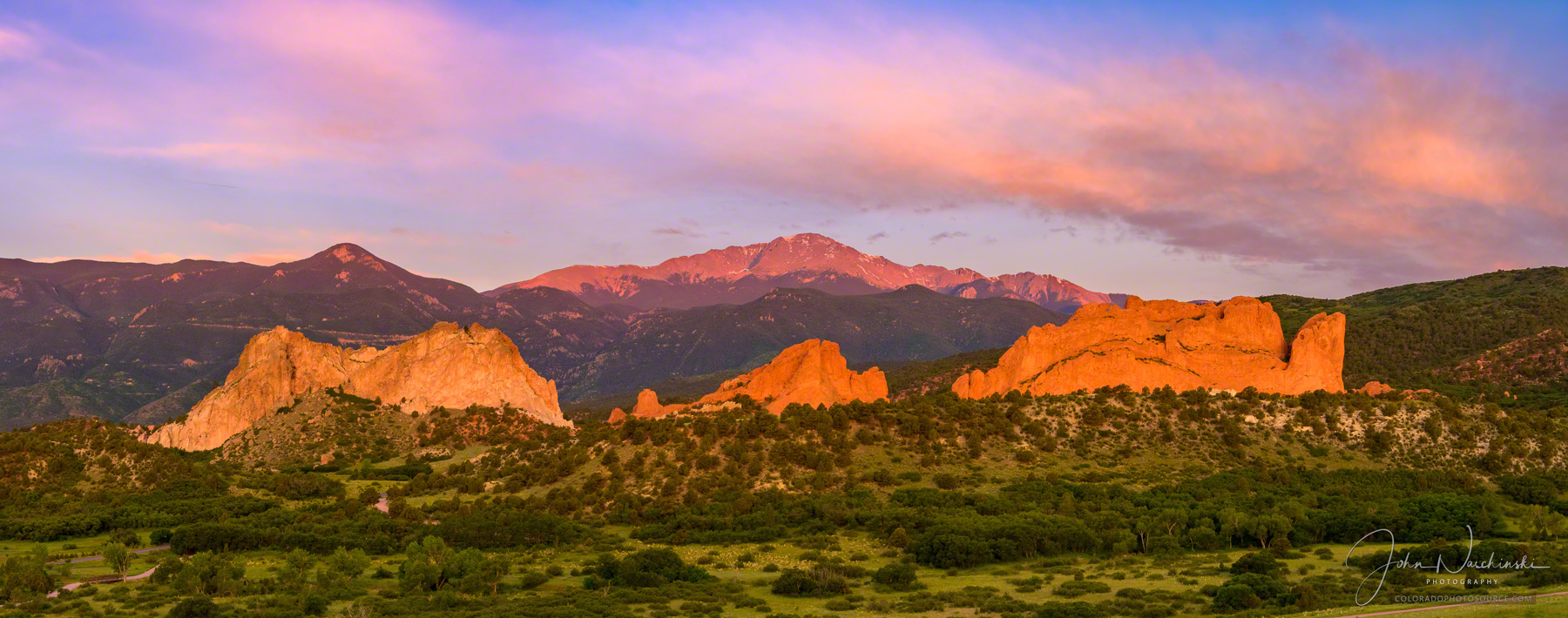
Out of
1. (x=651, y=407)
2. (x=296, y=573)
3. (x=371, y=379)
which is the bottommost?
(x=296, y=573)

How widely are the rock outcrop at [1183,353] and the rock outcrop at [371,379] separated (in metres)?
67.6

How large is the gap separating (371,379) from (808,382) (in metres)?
63.5

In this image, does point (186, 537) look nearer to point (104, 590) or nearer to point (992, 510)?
point (104, 590)

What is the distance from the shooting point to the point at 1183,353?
113312mm

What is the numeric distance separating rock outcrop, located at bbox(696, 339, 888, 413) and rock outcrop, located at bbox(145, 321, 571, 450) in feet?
101

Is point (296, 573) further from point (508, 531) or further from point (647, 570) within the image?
point (647, 570)

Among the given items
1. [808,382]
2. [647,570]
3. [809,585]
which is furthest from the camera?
[808,382]

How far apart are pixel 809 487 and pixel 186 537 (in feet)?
158

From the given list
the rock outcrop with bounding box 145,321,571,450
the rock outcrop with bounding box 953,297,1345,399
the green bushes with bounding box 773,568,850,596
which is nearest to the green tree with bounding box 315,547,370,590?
the green bushes with bounding box 773,568,850,596

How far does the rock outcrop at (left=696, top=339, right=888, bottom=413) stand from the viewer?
388ft

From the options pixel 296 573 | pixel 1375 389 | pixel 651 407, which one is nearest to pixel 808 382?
pixel 651 407

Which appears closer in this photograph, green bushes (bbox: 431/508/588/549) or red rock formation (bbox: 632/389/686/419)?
green bushes (bbox: 431/508/588/549)
